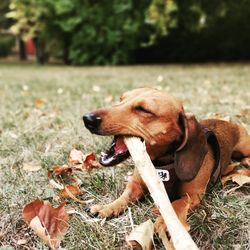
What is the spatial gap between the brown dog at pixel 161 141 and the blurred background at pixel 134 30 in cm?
1252

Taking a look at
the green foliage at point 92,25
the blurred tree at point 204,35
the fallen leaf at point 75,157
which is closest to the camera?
the fallen leaf at point 75,157

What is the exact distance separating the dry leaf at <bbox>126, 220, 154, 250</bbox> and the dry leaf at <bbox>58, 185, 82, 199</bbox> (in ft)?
1.96

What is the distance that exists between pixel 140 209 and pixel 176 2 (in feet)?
44.4

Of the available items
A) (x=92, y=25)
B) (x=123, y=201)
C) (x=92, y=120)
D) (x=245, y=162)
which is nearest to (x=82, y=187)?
(x=123, y=201)

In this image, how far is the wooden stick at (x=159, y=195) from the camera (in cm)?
189

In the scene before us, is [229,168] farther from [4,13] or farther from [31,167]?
[4,13]

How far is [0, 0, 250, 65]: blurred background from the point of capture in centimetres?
1631

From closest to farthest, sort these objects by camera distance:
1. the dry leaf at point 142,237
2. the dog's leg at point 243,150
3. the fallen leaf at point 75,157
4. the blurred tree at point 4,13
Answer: the dry leaf at point 142,237 < the fallen leaf at point 75,157 < the dog's leg at point 243,150 < the blurred tree at point 4,13

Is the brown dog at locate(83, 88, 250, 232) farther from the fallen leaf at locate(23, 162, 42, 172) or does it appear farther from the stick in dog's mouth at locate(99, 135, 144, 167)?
Result: the fallen leaf at locate(23, 162, 42, 172)

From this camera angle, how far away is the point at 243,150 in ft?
11.3

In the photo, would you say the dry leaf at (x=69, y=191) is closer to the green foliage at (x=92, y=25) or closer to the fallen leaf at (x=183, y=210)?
the fallen leaf at (x=183, y=210)

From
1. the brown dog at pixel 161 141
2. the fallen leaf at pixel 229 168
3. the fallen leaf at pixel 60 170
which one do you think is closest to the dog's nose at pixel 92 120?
the brown dog at pixel 161 141

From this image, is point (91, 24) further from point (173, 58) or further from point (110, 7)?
point (173, 58)

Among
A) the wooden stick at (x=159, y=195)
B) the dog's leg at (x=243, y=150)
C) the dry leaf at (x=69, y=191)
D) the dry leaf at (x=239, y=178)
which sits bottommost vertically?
the dog's leg at (x=243, y=150)
